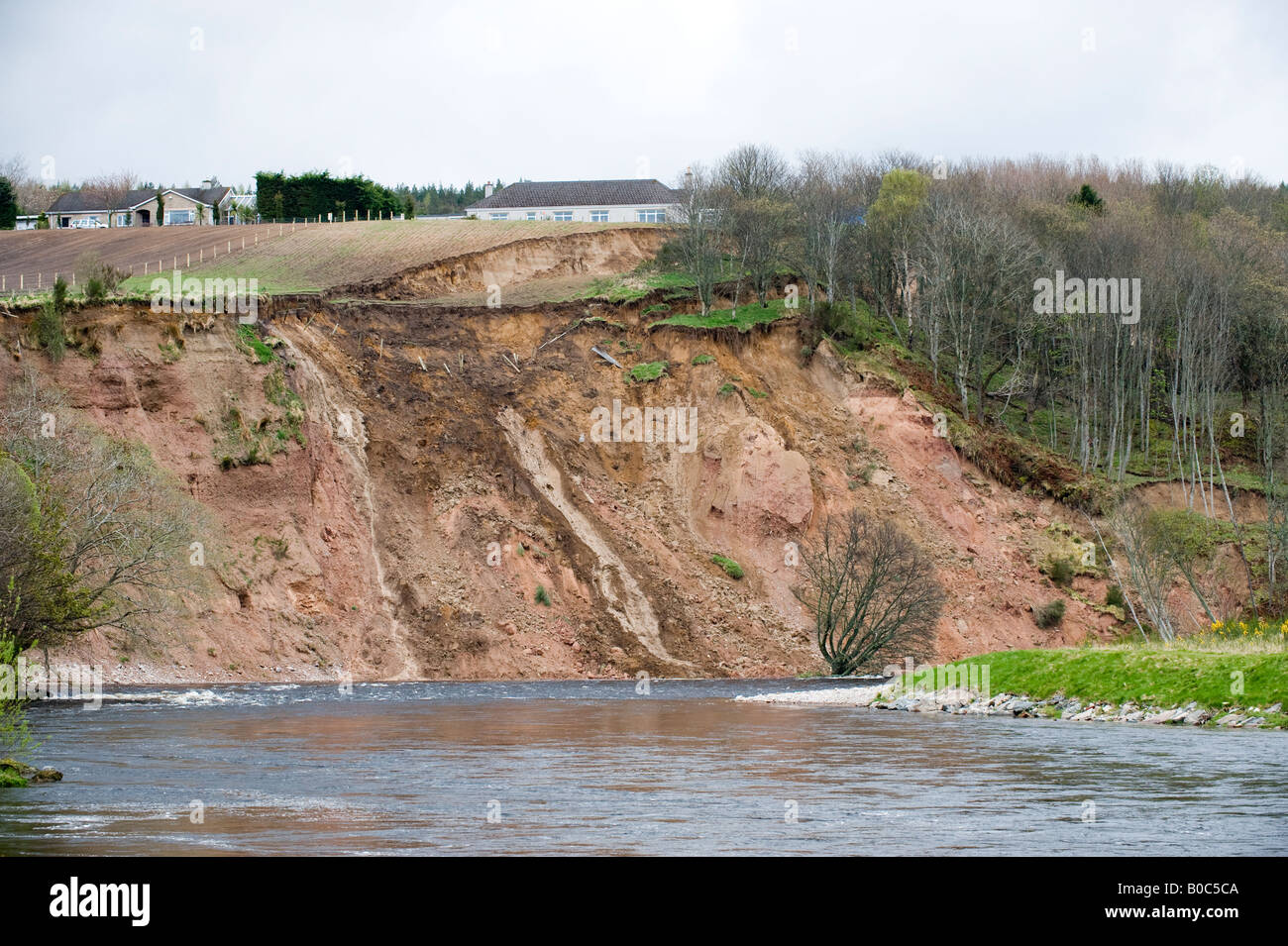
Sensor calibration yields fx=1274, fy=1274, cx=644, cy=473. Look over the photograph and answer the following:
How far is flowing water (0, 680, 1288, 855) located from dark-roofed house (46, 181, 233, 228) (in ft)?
313

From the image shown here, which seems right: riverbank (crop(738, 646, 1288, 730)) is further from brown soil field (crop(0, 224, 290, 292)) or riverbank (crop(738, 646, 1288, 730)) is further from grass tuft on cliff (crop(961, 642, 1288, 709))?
brown soil field (crop(0, 224, 290, 292))

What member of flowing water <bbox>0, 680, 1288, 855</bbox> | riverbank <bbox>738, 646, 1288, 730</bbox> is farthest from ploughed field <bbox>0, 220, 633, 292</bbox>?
flowing water <bbox>0, 680, 1288, 855</bbox>

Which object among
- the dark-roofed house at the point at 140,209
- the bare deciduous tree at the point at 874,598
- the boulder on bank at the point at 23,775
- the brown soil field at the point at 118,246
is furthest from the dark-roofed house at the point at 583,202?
the boulder on bank at the point at 23,775

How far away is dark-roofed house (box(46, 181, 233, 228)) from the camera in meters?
122

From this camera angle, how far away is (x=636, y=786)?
21.8 metres

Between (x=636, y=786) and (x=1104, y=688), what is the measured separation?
18174 millimetres

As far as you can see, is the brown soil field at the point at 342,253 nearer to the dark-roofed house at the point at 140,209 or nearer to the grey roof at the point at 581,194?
the grey roof at the point at 581,194

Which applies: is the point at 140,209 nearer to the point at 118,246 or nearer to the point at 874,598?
the point at 118,246

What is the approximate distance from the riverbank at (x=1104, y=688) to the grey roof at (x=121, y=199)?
101639 mm

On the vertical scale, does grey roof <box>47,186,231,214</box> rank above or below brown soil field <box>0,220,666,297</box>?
above

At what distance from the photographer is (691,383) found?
71.6 meters

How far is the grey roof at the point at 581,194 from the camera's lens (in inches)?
4373

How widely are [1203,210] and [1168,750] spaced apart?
257 ft
